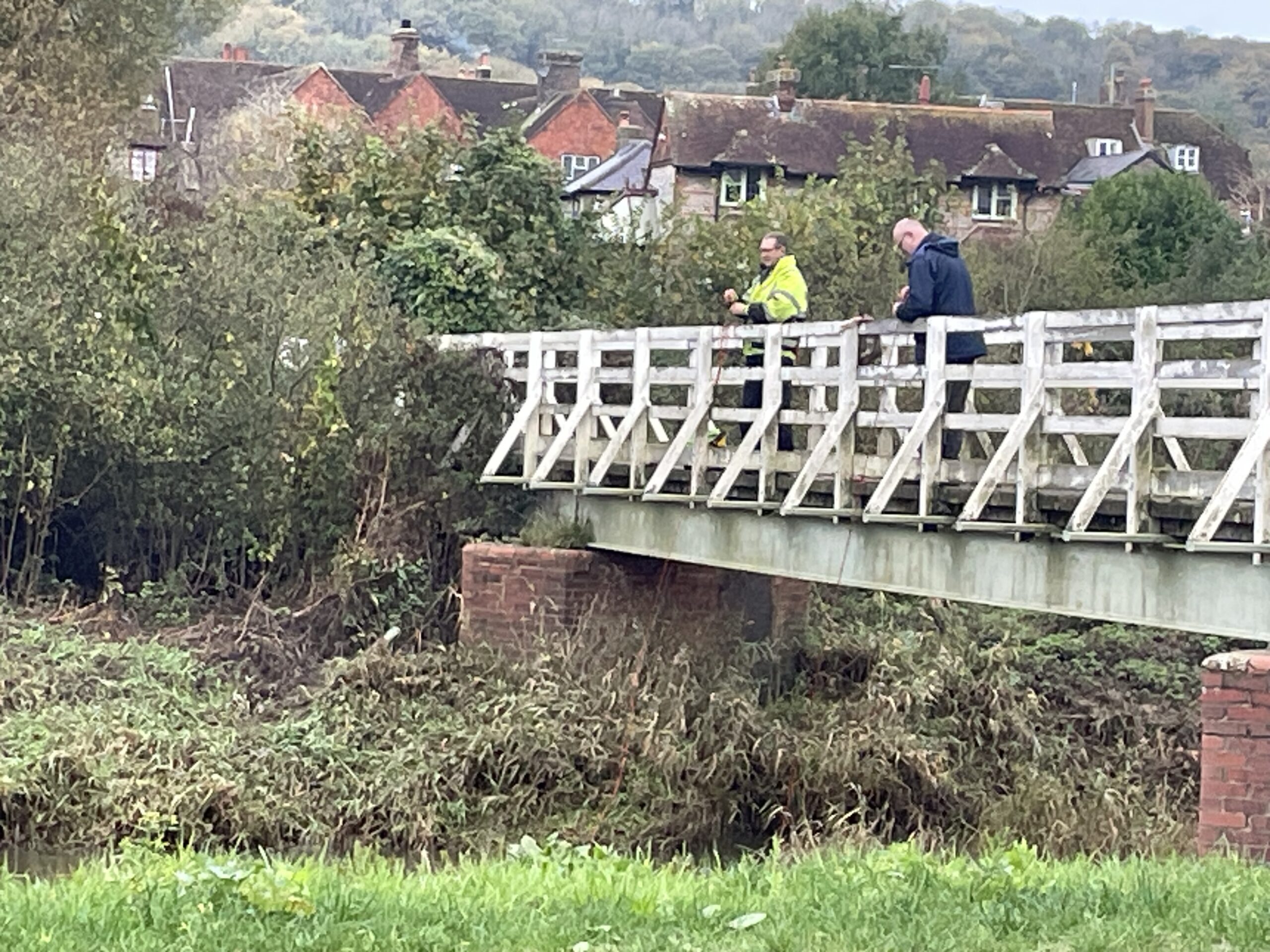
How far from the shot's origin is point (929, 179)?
3362 cm

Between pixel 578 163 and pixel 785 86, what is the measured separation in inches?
713

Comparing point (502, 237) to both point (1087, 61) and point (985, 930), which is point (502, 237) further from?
point (1087, 61)

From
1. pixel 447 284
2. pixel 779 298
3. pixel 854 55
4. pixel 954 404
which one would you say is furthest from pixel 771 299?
pixel 854 55

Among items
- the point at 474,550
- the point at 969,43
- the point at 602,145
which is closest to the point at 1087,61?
the point at 969,43

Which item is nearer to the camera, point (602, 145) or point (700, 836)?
point (700, 836)

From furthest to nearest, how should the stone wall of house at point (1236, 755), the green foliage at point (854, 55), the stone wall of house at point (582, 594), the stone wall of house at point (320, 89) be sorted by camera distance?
the stone wall of house at point (320, 89)
the green foliage at point (854, 55)
the stone wall of house at point (582, 594)
the stone wall of house at point (1236, 755)

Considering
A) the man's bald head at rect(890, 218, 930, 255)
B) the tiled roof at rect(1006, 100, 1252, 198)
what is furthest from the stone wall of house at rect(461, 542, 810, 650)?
the tiled roof at rect(1006, 100, 1252, 198)

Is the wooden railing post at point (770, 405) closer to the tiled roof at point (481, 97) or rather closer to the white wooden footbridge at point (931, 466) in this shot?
the white wooden footbridge at point (931, 466)

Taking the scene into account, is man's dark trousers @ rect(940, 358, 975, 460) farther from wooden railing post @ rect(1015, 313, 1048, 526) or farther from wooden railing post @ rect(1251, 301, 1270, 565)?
wooden railing post @ rect(1251, 301, 1270, 565)

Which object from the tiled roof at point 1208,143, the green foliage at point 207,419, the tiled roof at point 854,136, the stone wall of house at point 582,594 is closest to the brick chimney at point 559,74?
the tiled roof at point 854,136

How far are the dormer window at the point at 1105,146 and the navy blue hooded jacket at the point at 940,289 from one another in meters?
57.4

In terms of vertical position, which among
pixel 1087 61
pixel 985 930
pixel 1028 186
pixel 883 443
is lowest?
pixel 985 930

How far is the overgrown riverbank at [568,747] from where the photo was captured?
1447 cm

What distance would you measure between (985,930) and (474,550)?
1108cm
